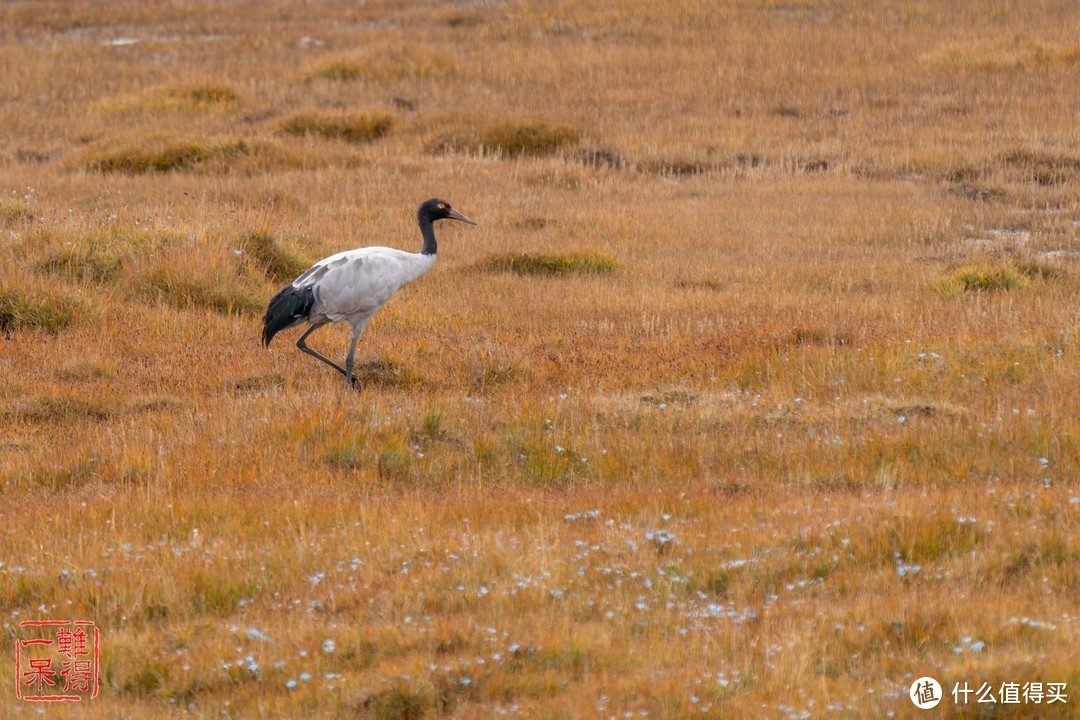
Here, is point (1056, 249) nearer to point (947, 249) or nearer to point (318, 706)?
point (947, 249)

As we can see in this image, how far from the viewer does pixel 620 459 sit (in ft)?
27.2

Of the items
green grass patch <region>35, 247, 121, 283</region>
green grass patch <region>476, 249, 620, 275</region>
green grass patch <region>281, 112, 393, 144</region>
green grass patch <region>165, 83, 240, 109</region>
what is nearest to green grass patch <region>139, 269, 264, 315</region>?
green grass patch <region>35, 247, 121, 283</region>

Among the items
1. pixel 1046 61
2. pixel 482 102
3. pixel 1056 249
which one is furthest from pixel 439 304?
pixel 1046 61

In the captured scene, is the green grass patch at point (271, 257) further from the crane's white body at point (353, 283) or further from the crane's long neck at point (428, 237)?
the crane's white body at point (353, 283)

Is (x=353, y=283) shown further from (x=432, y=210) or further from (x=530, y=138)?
(x=530, y=138)

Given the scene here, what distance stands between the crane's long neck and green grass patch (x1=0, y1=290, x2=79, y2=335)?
3.30 meters

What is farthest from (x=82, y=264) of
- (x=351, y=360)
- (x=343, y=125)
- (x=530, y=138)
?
(x=343, y=125)

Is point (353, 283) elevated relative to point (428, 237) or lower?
lower

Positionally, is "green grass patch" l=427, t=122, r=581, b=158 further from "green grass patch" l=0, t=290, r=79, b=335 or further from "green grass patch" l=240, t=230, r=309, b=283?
"green grass patch" l=0, t=290, r=79, b=335

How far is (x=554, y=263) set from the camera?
1522 cm

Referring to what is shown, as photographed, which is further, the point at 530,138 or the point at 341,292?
the point at 530,138

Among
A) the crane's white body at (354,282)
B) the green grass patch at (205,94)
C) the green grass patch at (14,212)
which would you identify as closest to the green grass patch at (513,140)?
the green grass patch at (205,94)

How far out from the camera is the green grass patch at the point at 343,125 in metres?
24.4

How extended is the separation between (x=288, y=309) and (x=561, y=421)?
2.88 meters
